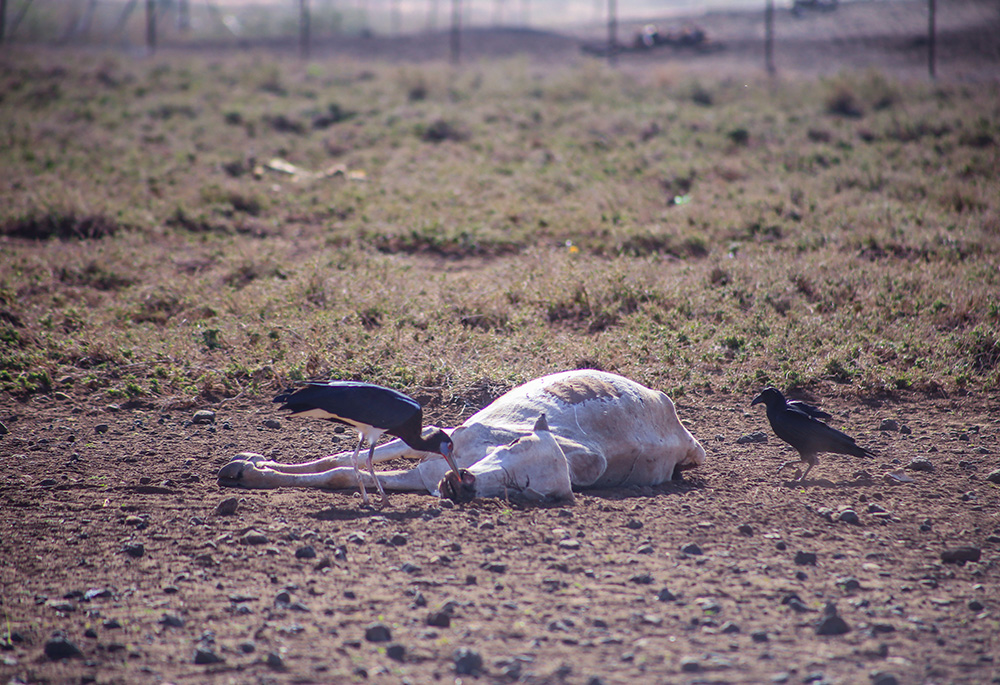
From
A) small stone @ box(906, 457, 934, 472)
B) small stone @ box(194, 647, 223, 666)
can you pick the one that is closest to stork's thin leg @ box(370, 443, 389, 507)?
small stone @ box(194, 647, 223, 666)

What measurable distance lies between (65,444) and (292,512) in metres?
2.20

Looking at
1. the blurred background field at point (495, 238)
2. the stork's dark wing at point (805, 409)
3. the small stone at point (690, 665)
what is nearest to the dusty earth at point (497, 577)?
the small stone at point (690, 665)

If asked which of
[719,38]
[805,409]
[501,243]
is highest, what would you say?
[719,38]

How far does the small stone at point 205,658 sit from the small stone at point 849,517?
3333 millimetres

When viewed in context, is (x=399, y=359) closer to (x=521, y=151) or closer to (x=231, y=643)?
(x=231, y=643)

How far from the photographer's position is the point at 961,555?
418 centimetres

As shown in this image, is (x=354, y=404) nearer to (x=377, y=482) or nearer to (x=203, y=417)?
(x=377, y=482)

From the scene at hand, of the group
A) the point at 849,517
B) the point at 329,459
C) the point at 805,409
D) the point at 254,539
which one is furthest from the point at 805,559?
the point at 329,459

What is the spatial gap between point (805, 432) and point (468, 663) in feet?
10.4

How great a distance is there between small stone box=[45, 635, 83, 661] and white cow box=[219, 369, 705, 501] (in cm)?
195

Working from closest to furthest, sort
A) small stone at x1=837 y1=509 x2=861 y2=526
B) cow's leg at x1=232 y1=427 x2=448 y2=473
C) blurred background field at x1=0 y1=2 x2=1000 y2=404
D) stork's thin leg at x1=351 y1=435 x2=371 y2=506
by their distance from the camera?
1. small stone at x1=837 y1=509 x2=861 y2=526
2. stork's thin leg at x1=351 y1=435 x2=371 y2=506
3. cow's leg at x1=232 y1=427 x2=448 y2=473
4. blurred background field at x1=0 y1=2 x2=1000 y2=404

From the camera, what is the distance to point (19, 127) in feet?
59.7

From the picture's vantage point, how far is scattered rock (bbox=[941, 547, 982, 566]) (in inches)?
164

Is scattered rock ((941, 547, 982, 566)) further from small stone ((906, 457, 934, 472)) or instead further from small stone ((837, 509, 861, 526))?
small stone ((906, 457, 934, 472))
